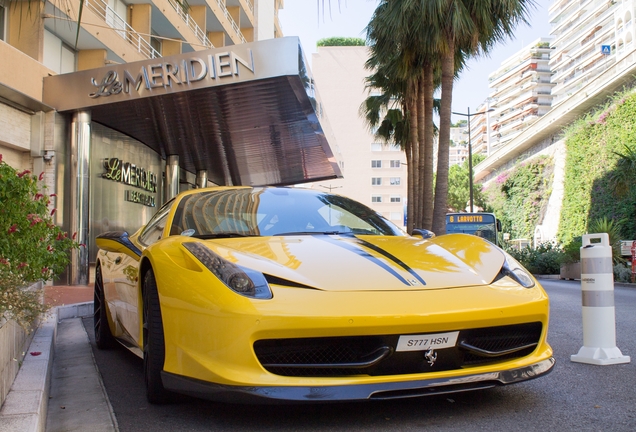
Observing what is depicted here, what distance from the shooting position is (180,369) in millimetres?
2977

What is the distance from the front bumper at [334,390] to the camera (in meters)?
2.70

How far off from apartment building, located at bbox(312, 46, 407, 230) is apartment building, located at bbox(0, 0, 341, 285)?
70.9 meters

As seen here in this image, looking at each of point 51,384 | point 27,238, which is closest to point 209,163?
point 27,238

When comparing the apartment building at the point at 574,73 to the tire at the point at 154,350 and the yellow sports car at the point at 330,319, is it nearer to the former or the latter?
the yellow sports car at the point at 330,319

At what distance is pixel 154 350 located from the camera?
323 cm

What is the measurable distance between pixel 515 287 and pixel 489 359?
0.41 m

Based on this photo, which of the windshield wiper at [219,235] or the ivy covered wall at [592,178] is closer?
the windshield wiper at [219,235]

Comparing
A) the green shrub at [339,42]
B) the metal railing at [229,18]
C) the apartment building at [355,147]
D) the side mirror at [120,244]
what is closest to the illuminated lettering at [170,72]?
the side mirror at [120,244]

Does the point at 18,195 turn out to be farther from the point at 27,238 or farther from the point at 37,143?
the point at 37,143

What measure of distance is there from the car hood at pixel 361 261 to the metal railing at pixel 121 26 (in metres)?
14.4

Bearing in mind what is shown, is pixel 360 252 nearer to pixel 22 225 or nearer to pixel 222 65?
pixel 22 225

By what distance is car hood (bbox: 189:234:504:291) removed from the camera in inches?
118

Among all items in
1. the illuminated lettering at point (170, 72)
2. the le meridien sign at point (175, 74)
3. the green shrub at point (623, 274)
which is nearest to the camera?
the le meridien sign at point (175, 74)

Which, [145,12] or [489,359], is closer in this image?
[489,359]
